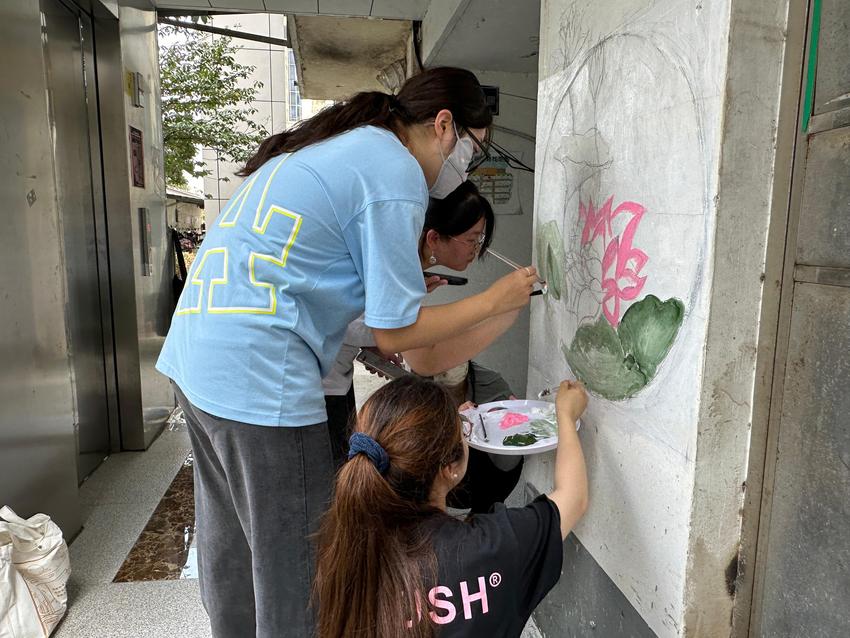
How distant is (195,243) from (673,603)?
707cm

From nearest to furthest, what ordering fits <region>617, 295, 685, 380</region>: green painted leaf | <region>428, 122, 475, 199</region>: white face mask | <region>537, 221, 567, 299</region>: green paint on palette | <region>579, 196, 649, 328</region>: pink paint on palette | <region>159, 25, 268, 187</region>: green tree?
<region>617, 295, 685, 380</region>: green painted leaf → <region>579, 196, 649, 328</region>: pink paint on palette → <region>428, 122, 475, 199</region>: white face mask → <region>537, 221, 567, 299</region>: green paint on palette → <region>159, 25, 268, 187</region>: green tree

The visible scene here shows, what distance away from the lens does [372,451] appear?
1.09m

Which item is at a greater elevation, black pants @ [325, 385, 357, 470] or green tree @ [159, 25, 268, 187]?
green tree @ [159, 25, 268, 187]

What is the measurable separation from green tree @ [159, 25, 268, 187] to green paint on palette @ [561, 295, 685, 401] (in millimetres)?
6692

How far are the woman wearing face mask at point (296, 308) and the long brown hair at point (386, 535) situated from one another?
0.17 meters

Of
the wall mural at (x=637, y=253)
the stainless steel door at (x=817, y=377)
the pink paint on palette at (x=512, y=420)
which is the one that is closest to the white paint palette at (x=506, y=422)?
the pink paint on palette at (x=512, y=420)

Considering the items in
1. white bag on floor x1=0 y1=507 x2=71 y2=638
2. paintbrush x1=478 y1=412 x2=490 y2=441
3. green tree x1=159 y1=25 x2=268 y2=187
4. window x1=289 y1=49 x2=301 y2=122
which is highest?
window x1=289 y1=49 x2=301 y2=122

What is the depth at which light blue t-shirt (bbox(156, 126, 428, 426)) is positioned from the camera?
1211 mm

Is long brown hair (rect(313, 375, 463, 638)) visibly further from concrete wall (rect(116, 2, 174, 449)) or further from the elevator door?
concrete wall (rect(116, 2, 174, 449))

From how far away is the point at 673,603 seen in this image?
3.98 ft

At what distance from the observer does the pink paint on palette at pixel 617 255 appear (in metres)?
1.32

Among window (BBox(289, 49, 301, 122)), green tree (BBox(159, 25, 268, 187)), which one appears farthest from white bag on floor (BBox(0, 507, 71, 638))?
window (BBox(289, 49, 301, 122))

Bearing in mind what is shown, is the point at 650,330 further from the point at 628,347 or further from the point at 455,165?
the point at 455,165

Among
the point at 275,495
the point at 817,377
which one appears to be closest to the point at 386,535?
the point at 275,495
